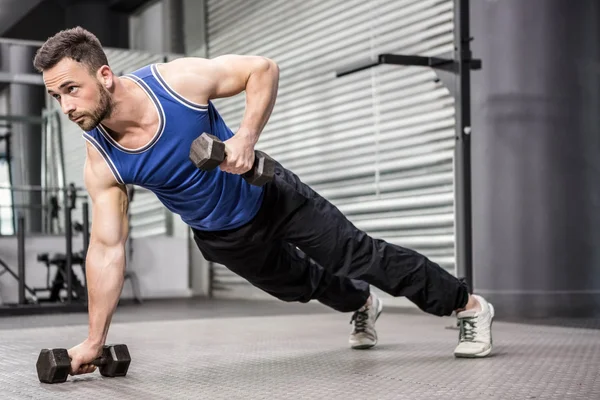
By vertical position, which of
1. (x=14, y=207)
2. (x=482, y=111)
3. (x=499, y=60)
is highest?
(x=499, y=60)

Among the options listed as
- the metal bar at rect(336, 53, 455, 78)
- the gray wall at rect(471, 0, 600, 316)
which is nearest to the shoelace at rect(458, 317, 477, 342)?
the gray wall at rect(471, 0, 600, 316)

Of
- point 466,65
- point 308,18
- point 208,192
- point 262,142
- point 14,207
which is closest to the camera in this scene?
point 208,192

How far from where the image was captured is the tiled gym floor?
2.09 m

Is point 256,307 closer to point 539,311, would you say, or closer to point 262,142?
point 262,142

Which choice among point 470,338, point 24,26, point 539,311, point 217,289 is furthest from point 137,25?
point 470,338

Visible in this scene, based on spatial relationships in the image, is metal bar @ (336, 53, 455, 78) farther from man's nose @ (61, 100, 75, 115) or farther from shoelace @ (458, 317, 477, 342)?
man's nose @ (61, 100, 75, 115)

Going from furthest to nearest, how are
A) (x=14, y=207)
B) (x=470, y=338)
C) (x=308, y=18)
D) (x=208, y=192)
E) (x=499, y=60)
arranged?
(x=14, y=207), (x=308, y=18), (x=499, y=60), (x=470, y=338), (x=208, y=192)

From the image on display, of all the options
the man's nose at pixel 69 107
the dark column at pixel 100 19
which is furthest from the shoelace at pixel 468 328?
the dark column at pixel 100 19

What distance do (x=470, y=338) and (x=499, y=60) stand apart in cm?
230

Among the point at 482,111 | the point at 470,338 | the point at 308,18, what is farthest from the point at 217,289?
the point at 470,338

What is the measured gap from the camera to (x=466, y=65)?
4164 millimetres

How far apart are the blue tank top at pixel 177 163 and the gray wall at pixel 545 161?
250 cm

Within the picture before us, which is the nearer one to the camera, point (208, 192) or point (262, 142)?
point (208, 192)

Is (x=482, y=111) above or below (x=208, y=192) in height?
above
